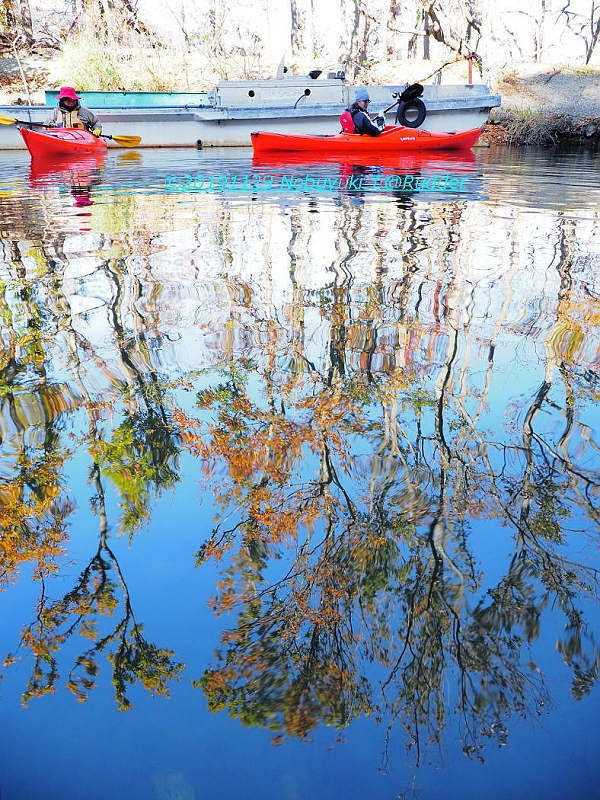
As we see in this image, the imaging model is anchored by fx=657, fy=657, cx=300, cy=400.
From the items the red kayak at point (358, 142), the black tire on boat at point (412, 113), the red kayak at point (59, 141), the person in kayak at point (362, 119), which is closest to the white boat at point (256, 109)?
the black tire on boat at point (412, 113)

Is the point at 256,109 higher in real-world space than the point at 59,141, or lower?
higher

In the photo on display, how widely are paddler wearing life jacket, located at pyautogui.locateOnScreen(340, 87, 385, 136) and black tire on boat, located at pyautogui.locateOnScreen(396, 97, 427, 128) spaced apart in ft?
7.52

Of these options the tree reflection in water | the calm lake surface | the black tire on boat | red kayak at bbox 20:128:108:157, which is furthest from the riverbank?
the tree reflection in water

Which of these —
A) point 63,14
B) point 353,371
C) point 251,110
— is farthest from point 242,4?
point 353,371

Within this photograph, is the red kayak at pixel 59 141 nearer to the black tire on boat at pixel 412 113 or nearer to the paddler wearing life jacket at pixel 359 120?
the paddler wearing life jacket at pixel 359 120

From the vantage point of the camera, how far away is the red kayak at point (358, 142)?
16.8m

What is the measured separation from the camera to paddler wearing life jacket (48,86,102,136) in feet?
53.3

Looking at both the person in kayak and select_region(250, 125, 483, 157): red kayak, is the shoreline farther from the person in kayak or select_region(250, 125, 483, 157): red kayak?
the person in kayak

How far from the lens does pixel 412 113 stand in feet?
62.7

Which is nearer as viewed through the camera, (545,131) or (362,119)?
(362,119)

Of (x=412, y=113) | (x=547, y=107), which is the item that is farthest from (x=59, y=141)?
(x=547, y=107)

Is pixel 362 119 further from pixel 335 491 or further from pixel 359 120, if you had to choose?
pixel 335 491

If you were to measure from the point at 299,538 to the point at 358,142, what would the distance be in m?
16.1

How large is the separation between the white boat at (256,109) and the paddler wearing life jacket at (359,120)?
3.85 m
